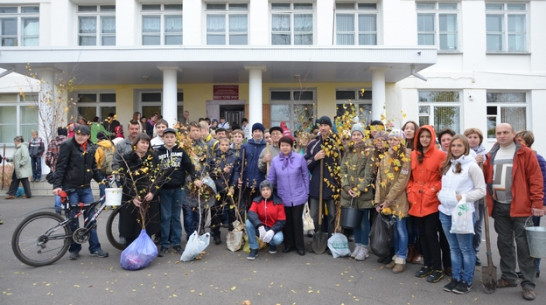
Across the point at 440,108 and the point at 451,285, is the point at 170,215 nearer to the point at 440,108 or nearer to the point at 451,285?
the point at 451,285

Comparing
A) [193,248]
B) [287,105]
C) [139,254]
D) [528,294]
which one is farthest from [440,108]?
[139,254]

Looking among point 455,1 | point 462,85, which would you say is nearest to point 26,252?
point 462,85

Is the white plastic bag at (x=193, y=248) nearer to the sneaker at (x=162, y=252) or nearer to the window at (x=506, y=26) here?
the sneaker at (x=162, y=252)

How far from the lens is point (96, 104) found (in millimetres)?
16109

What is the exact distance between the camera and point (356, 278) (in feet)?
15.2

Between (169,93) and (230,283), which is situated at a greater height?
(169,93)

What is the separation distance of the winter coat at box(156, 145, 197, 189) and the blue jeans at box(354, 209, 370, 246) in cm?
264

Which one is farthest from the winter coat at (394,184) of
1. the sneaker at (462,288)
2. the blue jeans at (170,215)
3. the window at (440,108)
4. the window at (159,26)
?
the window at (159,26)

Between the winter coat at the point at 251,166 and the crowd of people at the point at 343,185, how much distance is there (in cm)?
2

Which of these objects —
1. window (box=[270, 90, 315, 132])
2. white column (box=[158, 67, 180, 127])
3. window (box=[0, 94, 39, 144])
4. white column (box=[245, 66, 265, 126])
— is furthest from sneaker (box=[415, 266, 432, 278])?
window (box=[0, 94, 39, 144])

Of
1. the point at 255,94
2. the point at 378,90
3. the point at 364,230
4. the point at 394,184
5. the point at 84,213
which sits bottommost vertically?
the point at 364,230

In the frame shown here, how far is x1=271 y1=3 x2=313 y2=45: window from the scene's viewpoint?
15.8m

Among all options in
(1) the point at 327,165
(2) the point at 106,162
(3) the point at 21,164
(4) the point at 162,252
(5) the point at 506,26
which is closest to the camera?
(4) the point at 162,252

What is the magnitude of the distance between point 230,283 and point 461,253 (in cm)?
275
